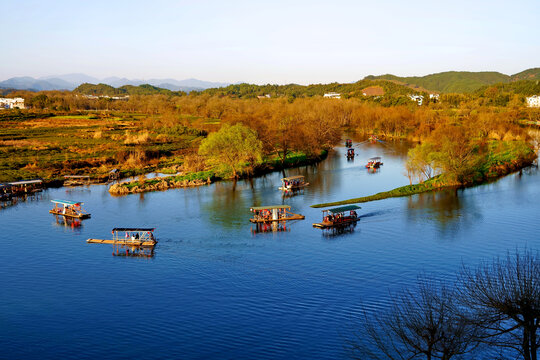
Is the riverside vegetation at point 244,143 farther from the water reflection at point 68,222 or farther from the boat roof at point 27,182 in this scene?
the water reflection at point 68,222

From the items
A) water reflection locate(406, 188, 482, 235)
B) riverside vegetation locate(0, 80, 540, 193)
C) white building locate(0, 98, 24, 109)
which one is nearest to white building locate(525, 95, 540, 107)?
riverside vegetation locate(0, 80, 540, 193)

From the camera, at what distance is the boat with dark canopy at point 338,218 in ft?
141

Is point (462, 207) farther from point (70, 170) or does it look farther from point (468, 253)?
point (70, 170)

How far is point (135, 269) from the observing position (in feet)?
114

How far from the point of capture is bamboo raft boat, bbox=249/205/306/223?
45.2 m

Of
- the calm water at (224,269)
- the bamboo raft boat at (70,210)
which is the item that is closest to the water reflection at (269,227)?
the calm water at (224,269)

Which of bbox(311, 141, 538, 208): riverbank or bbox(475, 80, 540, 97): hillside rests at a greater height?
bbox(475, 80, 540, 97): hillside

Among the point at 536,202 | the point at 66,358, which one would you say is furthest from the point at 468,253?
the point at 66,358

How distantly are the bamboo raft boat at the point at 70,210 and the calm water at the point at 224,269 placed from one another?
3.17 ft

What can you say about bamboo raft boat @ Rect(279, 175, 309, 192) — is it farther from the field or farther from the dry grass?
the dry grass

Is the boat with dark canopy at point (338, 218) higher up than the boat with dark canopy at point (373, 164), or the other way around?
the boat with dark canopy at point (373, 164)

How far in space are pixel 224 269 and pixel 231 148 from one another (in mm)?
34695

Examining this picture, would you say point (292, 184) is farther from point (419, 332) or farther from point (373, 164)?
point (419, 332)

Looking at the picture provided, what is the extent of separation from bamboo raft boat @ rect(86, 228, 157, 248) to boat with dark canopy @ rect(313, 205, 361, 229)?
1465 centimetres
